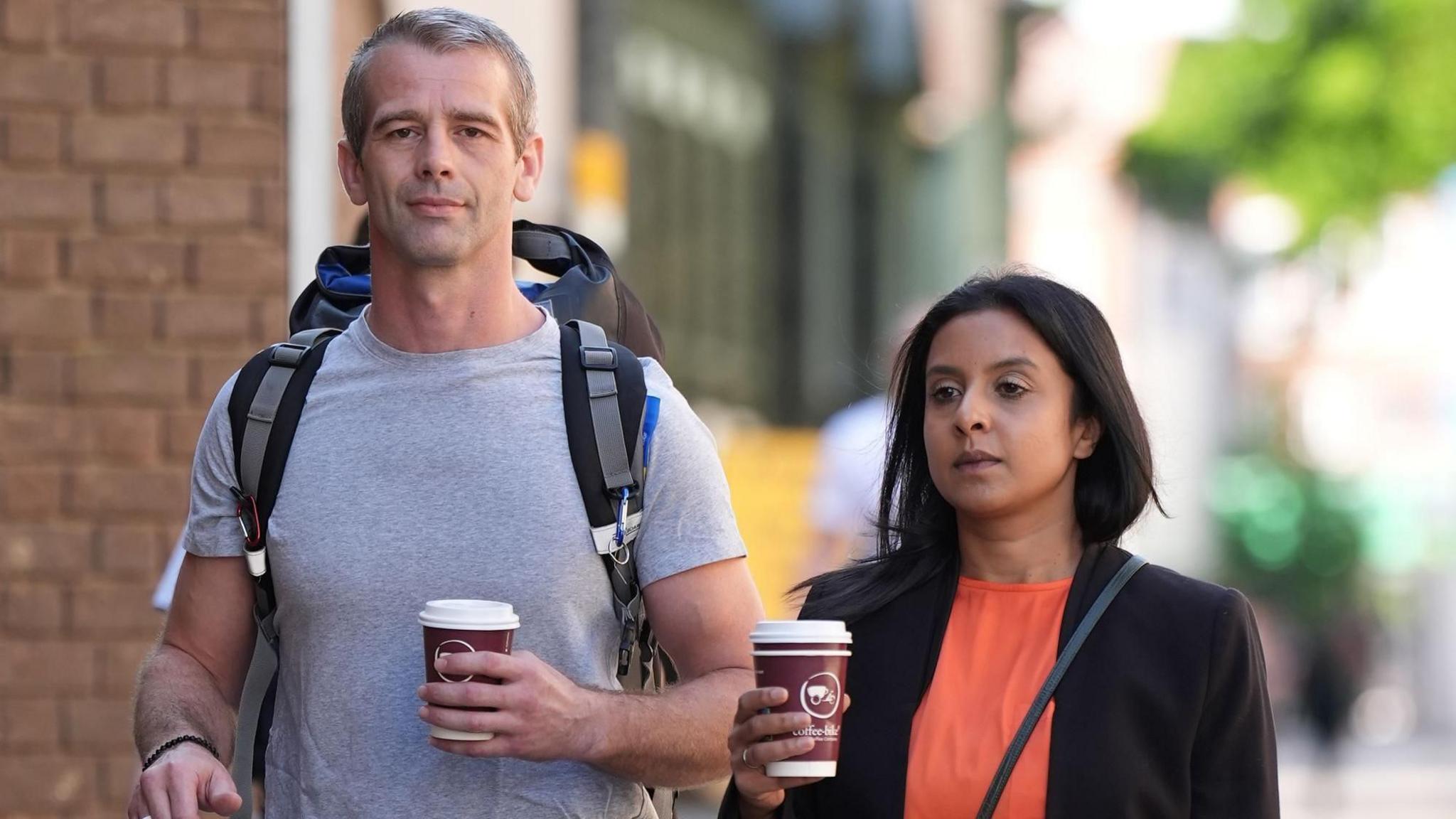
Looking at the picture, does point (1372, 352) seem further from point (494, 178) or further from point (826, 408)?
point (494, 178)

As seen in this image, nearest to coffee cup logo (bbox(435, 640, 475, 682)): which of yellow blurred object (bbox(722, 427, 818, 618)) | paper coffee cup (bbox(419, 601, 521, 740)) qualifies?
paper coffee cup (bbox(419, 601, 521, 740))

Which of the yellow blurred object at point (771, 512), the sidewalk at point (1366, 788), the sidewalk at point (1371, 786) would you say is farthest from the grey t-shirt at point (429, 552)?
the sidewalk at point (1371, 786)

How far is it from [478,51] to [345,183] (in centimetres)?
32

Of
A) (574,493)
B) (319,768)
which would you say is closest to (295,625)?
(319,768)

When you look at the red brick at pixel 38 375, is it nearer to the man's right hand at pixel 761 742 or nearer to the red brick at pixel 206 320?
the red brick at pixel 206 320

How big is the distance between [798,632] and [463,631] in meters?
0.43

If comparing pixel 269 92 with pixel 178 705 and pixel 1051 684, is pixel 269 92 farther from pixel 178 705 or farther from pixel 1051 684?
pixel 1051 684

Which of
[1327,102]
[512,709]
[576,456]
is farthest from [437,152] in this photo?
[1327,102]

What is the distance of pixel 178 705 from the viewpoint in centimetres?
321

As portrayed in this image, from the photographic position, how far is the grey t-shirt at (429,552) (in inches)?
121

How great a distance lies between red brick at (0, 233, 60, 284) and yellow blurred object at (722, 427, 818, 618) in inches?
252

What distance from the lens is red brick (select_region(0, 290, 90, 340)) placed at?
541 cm

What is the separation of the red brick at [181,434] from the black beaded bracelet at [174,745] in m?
2.40

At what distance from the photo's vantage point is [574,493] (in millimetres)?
3111
